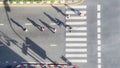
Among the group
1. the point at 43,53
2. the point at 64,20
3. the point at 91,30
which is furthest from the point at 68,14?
the point at 43,53

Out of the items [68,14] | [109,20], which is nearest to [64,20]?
[68,14]

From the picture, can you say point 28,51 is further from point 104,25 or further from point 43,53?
point 104,25

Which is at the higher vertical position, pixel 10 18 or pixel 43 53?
pixel 10 18

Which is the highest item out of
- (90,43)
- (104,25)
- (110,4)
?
(110,4)

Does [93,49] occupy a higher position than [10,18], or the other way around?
[10,18]

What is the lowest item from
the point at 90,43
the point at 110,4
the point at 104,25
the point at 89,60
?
the point at 89,60

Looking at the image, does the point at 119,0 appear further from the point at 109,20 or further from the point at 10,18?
the point at 10,18
